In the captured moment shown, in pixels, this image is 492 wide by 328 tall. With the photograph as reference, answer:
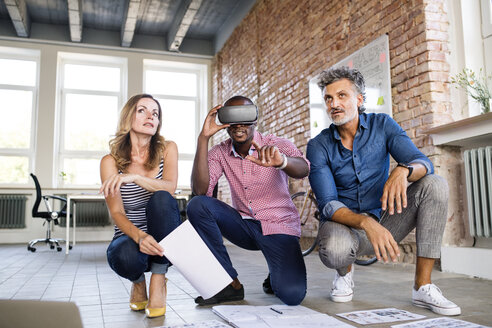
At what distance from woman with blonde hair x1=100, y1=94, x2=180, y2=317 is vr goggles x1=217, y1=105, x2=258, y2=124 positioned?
1.03 feet

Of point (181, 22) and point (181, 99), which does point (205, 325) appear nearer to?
point (181, 22)

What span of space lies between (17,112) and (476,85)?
23.1ft

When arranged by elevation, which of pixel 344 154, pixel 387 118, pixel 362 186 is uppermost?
pixel 387 118

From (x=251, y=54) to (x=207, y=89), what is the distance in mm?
2127

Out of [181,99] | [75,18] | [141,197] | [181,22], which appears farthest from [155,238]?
[181,99]

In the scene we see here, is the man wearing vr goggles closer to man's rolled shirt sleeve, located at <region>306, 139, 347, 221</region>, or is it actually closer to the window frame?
man's rolled shirt sleeve, located at <region>306, 139, 347, 221</region>

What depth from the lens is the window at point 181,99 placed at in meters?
8.05

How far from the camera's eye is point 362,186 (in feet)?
6.03

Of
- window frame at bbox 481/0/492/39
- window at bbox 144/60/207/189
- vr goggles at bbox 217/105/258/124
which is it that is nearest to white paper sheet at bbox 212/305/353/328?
vr goggles at bbox 217/105/258/124

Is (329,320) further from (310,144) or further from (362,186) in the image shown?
(310,144)

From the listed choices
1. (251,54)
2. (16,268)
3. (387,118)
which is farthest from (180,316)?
(251,54)

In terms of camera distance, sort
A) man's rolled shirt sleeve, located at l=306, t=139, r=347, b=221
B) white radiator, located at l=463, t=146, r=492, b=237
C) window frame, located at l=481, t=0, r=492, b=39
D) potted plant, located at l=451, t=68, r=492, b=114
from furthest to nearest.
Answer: window frame, located at l=481, t=0, r=492, b=39, potted plant, located at l=451, t=68, r=492, b=114, white radiator, located at l=463, t=146, r=492, b=237, man's rolled shirt sleeve, located at l=306, t=139, r=347, b=221

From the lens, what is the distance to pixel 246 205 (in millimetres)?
1987

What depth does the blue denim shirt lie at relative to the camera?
5.91 feet
